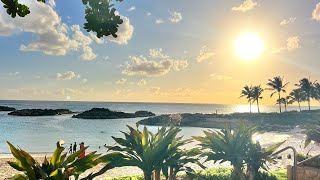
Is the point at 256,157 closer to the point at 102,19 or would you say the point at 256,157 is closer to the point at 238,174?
the point at 238,174

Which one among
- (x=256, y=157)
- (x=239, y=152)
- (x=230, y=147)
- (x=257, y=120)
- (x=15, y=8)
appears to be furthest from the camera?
(x=257, y=120)

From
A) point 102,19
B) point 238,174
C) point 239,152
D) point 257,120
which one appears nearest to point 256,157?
point 239,152

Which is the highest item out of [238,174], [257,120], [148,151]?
[148,151]

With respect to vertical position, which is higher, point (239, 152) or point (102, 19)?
point (102, 19)

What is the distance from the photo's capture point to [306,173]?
12.5 meters

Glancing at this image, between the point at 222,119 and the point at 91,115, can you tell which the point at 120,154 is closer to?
the point at 222,119

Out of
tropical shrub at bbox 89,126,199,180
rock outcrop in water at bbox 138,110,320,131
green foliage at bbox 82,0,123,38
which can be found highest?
green foliage at bbox 82,0,123,38

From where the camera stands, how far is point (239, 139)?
502 inches

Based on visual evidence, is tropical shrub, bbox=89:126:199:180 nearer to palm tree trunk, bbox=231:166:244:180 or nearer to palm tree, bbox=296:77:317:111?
palm tree trunk, bbox=231:166:244:180

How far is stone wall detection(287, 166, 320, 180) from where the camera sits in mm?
12398

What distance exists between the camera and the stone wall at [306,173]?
12.4 m

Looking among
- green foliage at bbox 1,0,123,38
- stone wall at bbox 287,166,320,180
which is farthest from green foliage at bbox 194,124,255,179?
green foliage at bbox 1,0,123,38

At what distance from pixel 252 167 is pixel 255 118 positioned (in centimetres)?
8367

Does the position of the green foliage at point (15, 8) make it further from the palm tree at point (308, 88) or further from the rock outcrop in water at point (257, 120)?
the palm tree at point (308, 88)
